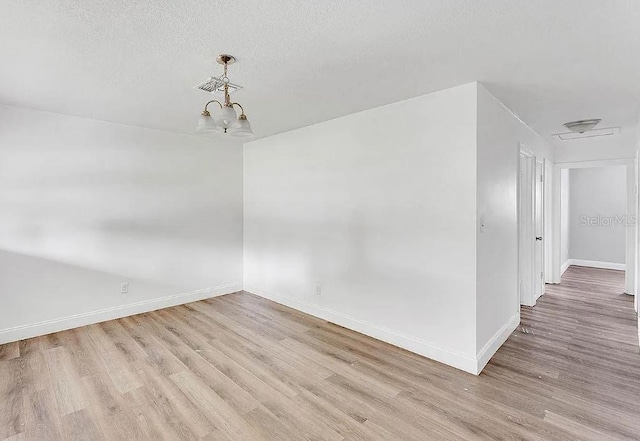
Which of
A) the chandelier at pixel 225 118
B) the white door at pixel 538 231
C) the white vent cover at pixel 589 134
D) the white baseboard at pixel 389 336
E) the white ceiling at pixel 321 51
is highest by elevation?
the white vent cover at pixel 589 134

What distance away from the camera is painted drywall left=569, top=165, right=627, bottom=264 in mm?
6664

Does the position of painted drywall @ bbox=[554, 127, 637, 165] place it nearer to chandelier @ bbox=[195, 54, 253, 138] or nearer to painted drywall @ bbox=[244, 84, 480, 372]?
painted drywall @ bbox=[244, 84, 480, 372]

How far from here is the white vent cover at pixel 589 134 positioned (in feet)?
13.6

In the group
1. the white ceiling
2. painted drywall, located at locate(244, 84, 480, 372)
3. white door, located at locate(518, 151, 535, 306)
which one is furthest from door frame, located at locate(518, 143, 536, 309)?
painted drywall, located at locate(244, 84, 480, 372)

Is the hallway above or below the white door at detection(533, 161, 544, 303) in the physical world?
below

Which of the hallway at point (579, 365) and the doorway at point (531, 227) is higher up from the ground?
the doorway at point (531, 227)

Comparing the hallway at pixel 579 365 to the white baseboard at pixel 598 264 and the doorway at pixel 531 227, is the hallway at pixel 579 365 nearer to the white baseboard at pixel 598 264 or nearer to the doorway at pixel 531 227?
the doorway at pixel 531 227

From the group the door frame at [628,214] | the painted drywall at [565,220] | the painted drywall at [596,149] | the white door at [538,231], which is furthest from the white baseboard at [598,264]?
the white door at [538,231]

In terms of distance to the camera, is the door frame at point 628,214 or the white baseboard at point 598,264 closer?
A: the door frame at point 628,214

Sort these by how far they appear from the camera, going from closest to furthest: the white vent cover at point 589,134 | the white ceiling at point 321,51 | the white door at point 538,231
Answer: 1. the white ceiling at point 321,51
2. the white vent cover at point 589,134
3. the white door at point 538,231

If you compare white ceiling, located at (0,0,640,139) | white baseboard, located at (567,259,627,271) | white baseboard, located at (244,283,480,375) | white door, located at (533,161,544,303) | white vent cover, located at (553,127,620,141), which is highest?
white vent cover, located at (553,127,620,141)

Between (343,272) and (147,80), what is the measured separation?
8.40 feet

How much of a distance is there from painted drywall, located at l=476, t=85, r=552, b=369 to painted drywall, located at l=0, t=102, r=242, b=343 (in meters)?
3.51

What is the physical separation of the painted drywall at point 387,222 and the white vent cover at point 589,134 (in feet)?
8.89
